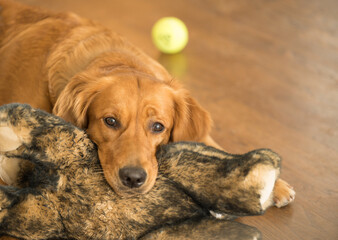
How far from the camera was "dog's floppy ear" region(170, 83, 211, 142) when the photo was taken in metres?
2.56

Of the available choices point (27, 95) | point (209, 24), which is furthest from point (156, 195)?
point (209, 24)

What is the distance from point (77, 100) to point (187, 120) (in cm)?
65

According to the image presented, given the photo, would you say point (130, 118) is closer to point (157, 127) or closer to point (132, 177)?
point (157, 127)

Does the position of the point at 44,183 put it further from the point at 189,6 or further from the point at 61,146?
the point at 189,6

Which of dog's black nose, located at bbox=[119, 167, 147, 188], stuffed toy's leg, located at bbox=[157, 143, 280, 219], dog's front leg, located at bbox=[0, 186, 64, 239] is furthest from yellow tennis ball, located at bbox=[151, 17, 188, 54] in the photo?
dog's front leg, located at bbox=[0, 186, 64, 239]

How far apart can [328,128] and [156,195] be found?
6.36ft

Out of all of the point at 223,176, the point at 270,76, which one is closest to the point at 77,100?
the point at 223,176

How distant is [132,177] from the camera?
6.68ft

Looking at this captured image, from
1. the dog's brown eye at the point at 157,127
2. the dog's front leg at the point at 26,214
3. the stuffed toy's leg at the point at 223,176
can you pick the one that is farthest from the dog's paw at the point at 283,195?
the dog's front leg at the point at 26,214

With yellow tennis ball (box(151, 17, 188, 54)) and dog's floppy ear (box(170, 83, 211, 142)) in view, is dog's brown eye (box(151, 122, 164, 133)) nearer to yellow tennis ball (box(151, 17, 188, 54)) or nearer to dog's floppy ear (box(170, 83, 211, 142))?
dog's floppy ear (box(170, 83, 211, 142))

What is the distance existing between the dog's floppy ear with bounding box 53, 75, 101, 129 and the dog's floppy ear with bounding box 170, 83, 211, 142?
0.49m

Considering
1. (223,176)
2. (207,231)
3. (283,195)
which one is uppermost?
(223,176)

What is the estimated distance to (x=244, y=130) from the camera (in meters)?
3.37

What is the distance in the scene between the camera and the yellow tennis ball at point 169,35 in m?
4.14
